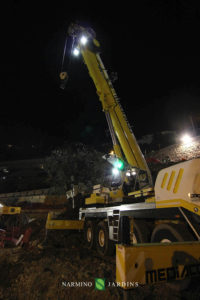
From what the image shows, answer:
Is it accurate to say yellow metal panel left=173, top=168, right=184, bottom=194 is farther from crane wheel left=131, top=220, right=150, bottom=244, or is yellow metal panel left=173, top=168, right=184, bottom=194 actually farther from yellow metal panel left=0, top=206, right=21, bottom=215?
yellow metal panel left=0, top=206, right=21, bottom=215

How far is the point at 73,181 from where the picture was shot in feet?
65.8

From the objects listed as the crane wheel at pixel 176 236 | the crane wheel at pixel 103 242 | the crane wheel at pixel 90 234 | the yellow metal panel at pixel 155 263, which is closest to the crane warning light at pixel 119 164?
the crane wheel at pixel 103 242

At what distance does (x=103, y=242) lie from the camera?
6.80 metres

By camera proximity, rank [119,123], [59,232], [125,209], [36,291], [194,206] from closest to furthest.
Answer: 1. [194,206]
2. [36,291]
3. [125,209]
4. [119,123]
5. [59,232]

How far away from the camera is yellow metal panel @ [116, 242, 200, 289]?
1915 millimetres

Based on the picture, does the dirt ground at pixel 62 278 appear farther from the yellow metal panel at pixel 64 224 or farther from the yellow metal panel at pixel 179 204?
the yellow metal panel at pixel 179 204

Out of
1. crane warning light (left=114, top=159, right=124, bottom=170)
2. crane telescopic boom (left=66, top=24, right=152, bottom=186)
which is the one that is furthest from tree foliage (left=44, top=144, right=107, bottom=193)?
crane telescopic boom (left=66, top=24, right=152, bottom=186)

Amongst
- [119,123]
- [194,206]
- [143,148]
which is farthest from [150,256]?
[143,148]

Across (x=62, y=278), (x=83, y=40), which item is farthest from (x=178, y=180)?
(x=83, y=40)

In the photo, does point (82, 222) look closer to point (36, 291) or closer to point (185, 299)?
point (36, 291)

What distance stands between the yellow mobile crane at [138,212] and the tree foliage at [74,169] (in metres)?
11.1

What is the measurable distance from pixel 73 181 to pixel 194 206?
691 inches

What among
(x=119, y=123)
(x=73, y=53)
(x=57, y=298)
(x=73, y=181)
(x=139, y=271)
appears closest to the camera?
(x=139, y=271)

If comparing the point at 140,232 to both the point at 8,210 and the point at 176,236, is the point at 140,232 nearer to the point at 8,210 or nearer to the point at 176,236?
the point at 176,236
